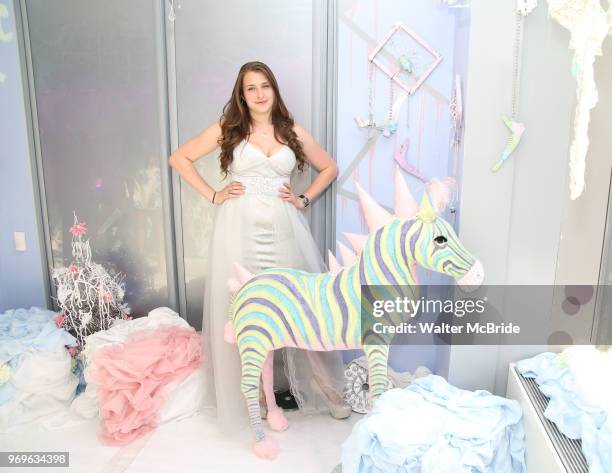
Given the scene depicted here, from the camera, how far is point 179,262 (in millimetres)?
2764

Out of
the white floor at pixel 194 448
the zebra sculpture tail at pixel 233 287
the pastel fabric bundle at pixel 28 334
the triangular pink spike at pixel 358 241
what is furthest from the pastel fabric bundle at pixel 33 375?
the triangular pink spike at pixel 358 241

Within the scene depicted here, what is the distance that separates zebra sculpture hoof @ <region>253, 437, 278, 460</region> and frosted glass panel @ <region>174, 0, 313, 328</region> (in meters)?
1.26

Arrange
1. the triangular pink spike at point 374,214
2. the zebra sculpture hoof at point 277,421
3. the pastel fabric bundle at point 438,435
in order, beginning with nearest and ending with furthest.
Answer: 1. the pastel fabric bundle at point 438,435
2. the triangular pink spike at point 374,214
3. the zebra sculpture hoof at point 277,421

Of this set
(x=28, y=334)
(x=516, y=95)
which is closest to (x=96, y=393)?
(x=28, y=334)

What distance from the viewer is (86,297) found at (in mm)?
2691

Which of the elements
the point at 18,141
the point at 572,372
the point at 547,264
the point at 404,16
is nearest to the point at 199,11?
the point at 404,16

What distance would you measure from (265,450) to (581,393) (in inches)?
47.0

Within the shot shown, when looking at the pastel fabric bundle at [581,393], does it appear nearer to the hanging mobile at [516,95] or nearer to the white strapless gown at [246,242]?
the hanging mobile at [516,95]

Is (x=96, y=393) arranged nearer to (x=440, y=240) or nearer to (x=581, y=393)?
(x=440, y=240)

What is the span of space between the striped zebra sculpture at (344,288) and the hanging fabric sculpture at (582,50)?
1.48 feet

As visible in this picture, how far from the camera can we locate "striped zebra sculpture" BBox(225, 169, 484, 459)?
1.78 metres

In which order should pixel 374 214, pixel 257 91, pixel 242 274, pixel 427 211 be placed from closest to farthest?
1. pixel 427 211
2. pixel 374 214
3. pixel 242 274
4. pixel 257 91

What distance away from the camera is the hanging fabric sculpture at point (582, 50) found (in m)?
1.54

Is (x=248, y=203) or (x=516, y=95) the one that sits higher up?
(x=516, y=95)
